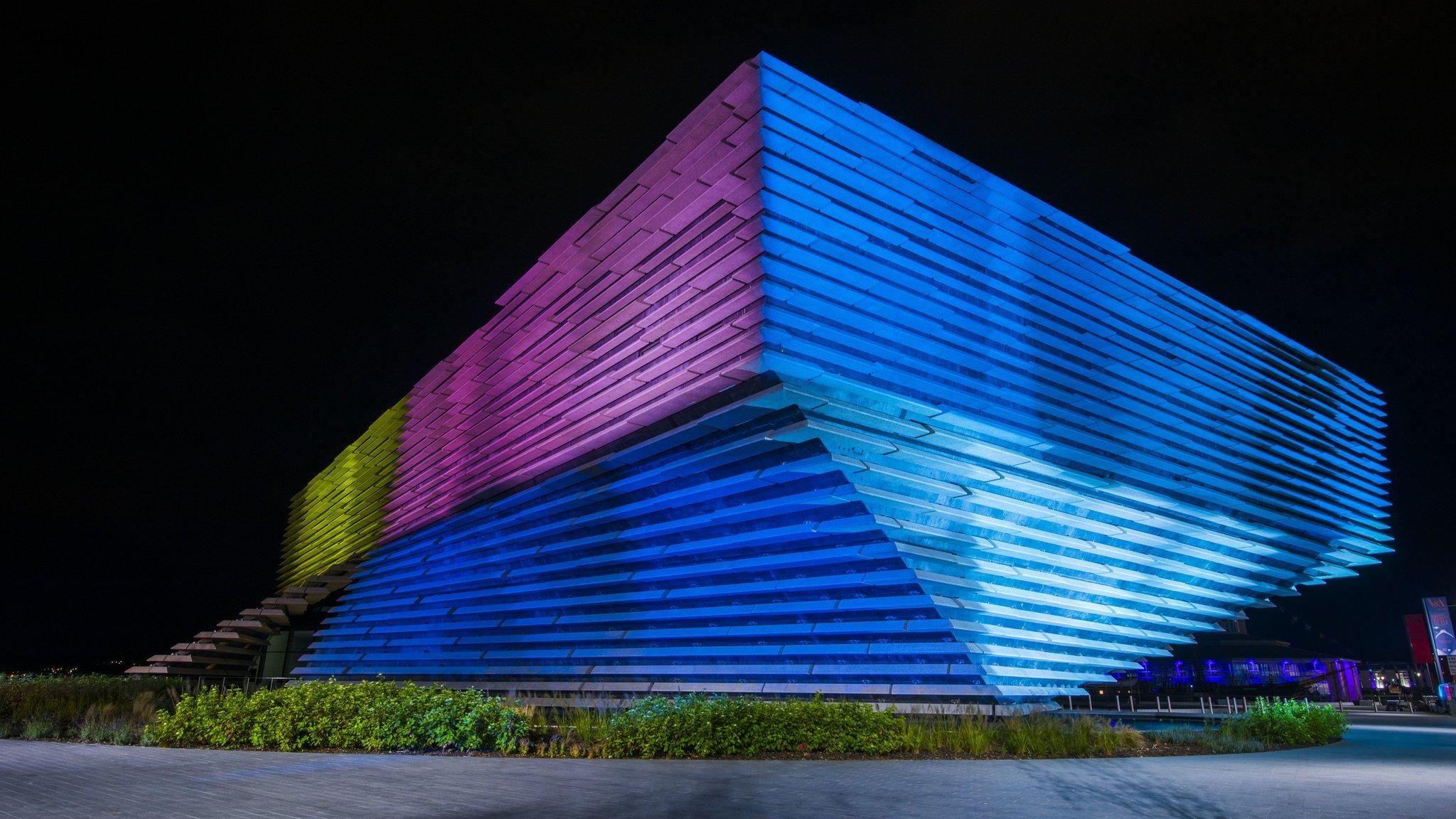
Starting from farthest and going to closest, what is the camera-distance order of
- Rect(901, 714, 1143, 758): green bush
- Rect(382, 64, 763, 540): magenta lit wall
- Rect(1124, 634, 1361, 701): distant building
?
Rect(1124, 634, 1361, 701): distant building → Rect(382, 64, 763, 540): magenta lit wall → Rect(901, 714, 1143, 758): green bush

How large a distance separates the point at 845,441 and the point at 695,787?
8.00 metres

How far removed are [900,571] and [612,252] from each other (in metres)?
10.9

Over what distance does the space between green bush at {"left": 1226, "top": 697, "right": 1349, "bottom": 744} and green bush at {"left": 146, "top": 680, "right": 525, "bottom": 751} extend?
13.2 meters

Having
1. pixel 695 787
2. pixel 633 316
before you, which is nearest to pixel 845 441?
pixel 633 316

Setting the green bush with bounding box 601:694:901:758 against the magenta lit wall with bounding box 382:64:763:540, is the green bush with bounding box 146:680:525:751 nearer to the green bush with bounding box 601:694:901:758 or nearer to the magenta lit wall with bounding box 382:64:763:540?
the green bush with bounding box 601:694:901:758

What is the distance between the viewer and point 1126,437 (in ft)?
73.0

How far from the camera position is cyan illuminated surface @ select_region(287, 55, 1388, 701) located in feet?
53.6

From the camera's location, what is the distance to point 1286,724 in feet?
52.3

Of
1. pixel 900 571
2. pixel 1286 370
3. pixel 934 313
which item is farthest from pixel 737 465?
pixel 1286 370

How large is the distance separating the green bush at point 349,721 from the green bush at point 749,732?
75.0 inches

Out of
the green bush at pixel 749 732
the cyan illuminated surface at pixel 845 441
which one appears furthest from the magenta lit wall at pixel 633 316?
the green bush at pixel 749 732

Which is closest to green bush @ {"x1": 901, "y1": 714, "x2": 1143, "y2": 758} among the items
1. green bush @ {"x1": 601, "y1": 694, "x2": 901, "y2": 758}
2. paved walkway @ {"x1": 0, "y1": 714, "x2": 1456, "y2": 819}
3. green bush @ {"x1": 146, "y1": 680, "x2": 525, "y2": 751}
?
green bush @ {"x1": 601, "y1": 694, "x2": 901, "y2": 758}

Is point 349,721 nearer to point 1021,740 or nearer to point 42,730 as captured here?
point 42,730

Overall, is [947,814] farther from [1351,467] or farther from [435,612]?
[1351,467]
